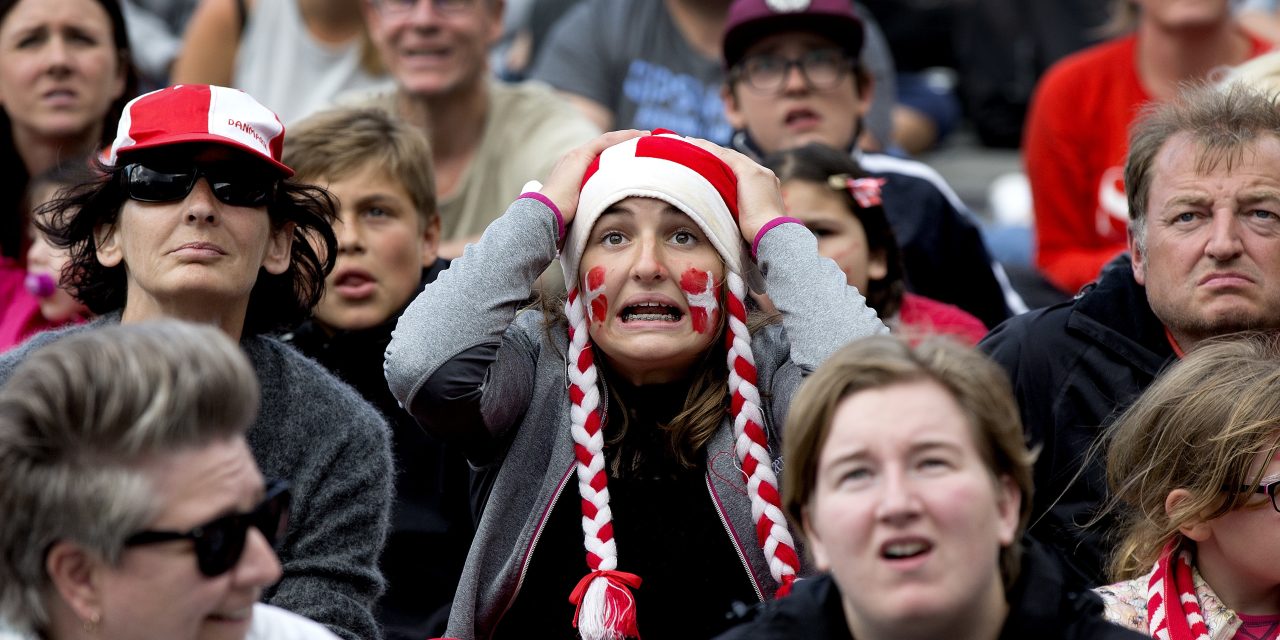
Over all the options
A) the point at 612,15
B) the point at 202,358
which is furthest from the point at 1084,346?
the point at 612,15

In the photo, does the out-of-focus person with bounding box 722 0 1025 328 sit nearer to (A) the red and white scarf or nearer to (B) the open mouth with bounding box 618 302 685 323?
(B) the open mouth with bounding box 618 302 685 323

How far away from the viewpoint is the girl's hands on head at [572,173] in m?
3.48

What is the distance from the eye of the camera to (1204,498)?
312 cm

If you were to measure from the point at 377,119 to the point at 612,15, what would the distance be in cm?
206

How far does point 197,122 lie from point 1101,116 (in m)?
3.87

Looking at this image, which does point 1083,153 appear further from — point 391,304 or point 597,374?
point 597,374

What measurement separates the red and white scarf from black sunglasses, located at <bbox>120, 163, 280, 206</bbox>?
6.70ft

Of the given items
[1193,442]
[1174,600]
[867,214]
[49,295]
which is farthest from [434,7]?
[1174,600]

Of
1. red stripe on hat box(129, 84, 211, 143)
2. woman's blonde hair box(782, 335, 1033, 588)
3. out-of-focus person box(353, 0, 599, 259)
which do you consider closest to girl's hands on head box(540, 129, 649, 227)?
red stripe on hat box(129, 84, 211, 143)

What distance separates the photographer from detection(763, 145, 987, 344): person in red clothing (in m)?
4.68

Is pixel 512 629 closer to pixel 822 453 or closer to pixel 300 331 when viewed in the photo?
pixel 822 453

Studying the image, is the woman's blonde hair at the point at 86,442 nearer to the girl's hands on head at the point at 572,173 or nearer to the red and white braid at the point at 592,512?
the red and white braid at the point at 592,512

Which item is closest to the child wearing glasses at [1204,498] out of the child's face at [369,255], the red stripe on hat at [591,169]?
the red stripe on hat at [591,169]

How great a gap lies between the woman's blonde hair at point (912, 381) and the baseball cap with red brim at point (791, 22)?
9.81 ft
